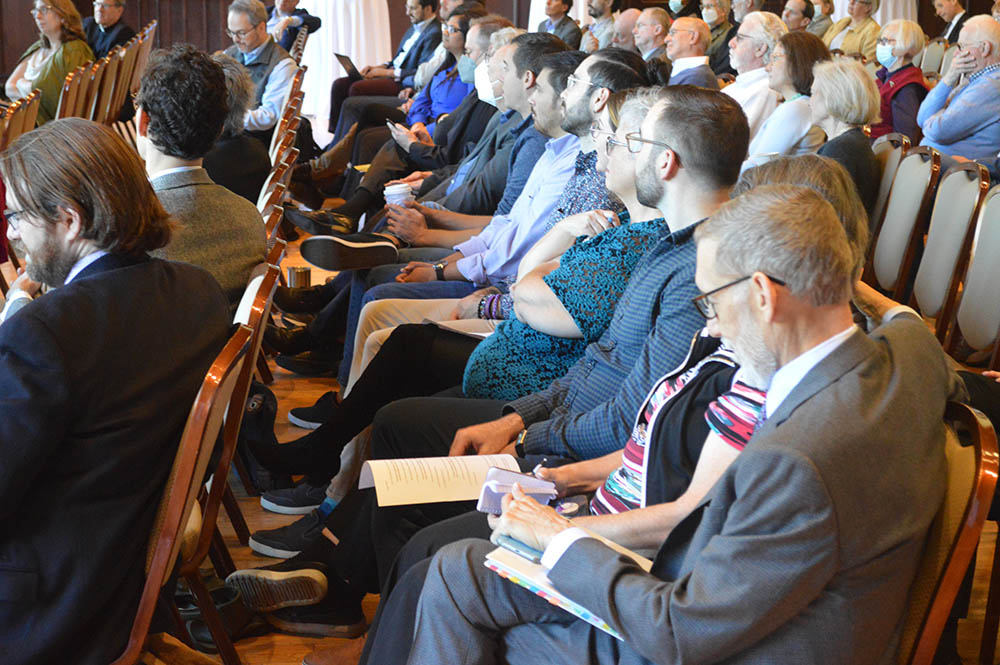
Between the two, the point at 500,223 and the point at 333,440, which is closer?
the point at 333,440

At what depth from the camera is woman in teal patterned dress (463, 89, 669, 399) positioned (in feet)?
7.75

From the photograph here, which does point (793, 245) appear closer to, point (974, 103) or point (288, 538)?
point (288, 538)

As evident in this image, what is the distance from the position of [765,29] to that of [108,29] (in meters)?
6.25

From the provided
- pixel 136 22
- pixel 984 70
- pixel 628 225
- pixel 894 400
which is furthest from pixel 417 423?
pixel 136 22

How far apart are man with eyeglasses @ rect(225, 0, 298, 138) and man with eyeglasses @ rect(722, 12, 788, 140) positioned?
256 cm

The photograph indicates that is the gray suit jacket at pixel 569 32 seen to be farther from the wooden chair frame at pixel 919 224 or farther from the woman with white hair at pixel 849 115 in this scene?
the wooden chair frame at pixel 919 224

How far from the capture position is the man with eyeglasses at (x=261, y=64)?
609cm

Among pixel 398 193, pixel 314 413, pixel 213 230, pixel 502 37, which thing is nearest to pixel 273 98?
pixel 502 37

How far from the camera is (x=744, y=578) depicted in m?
1.19

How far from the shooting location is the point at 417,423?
242 cm

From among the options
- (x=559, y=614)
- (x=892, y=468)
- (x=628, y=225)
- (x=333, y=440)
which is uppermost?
(x=892, y=468)

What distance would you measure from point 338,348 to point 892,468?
310 centimetres

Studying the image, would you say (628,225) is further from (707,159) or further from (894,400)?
(894,400)

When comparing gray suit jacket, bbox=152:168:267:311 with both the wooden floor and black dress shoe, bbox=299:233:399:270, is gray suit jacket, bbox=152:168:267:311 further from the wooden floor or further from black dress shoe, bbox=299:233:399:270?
black dress shoe, bbox=299:233:399:270
